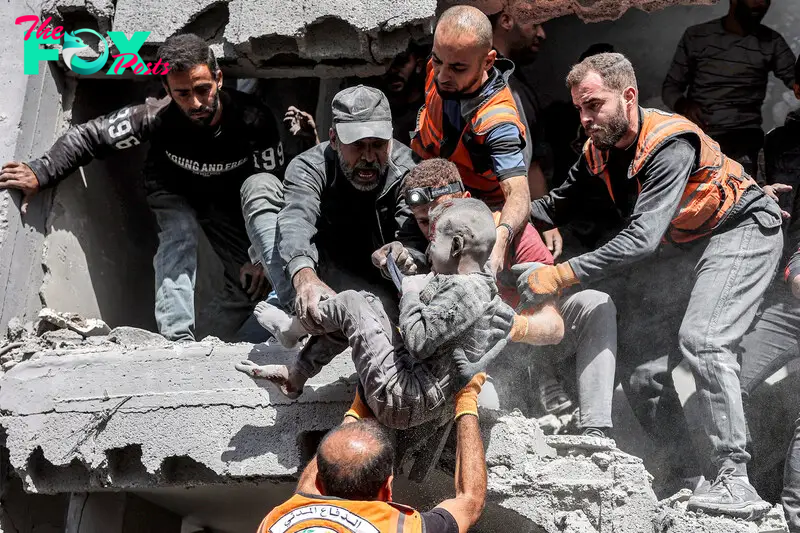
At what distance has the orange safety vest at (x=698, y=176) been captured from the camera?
556cm

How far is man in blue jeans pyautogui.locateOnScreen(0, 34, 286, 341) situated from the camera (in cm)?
657

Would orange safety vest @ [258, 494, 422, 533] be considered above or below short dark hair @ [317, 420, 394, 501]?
below

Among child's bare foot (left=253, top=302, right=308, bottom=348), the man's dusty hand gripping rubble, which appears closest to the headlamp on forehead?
the man's dusty hand gripping rubble

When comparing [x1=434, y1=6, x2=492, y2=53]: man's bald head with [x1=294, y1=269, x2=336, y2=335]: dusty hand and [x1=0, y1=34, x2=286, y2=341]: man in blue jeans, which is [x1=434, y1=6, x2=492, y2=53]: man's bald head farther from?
[x1=294, y1=269, x2=336, y2=335]: dusty hand

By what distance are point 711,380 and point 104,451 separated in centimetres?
319

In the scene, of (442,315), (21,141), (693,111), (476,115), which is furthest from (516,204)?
(21,141)

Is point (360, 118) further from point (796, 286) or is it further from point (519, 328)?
point (796, 286)

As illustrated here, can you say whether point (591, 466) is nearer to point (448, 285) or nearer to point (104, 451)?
point (448, 285)

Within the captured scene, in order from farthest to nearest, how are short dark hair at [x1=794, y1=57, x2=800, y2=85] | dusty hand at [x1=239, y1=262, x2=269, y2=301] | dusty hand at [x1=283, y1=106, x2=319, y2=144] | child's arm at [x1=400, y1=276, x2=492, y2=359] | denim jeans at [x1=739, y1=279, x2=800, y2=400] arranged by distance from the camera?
dusty hand at [x1=239, y1=262, x2=269, y2=301] < dusty hand at [x1=283, y1=106, x2=319, y2=144] < short dark hair at [x1=794, y1=57, x2=800, y2=85] < denim jeans at [x1=739, y1=279, x2=800, y2=400] < child's arm at [x1=400, y1=276, x2=492, y2=359]

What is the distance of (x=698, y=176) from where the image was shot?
5.60m

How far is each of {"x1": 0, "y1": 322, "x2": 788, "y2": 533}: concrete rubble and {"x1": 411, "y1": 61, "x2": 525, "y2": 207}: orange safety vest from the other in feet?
4.13

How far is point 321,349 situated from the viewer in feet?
17.5

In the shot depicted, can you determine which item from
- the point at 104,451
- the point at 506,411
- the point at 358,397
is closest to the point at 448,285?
the point at 358,397

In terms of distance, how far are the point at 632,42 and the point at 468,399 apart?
4404 mm
